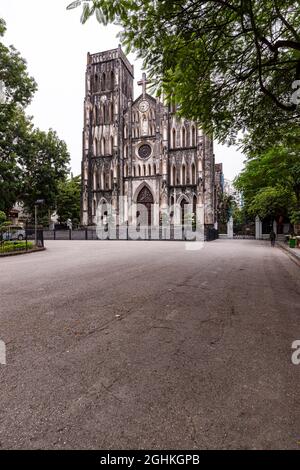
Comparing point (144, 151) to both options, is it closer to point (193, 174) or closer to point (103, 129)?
point (103, 129)

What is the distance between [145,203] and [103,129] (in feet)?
48.3

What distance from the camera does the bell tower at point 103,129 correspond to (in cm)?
4181

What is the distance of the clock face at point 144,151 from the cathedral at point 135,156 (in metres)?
0.09

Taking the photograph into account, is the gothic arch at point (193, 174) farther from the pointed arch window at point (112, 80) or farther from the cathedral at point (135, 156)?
the pointed arch window at point (112, 80)

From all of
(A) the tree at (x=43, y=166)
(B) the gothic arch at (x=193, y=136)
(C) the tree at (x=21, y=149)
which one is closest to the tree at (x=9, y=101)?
(C) the tree at (x=21, y=149)

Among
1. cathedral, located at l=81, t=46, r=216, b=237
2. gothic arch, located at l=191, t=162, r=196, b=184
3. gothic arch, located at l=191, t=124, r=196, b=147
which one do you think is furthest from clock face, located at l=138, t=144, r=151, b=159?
gothic arch, located at l=191, t=162, r=196, b=184

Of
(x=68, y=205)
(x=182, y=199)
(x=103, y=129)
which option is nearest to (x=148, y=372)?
(x=182, y=199)

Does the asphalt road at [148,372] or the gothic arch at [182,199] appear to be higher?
the gothic arch at [182,199]

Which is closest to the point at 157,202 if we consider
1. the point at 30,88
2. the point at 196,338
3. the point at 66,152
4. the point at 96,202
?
the point at 96,202

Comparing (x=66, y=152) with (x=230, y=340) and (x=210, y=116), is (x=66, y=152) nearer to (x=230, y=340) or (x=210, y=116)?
(x=210, y=116)

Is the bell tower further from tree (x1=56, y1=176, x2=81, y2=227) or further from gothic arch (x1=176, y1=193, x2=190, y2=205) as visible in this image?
gothic arch (x1=176, y1=193, x2=190, y2=205)

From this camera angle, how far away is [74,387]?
2170 mm
